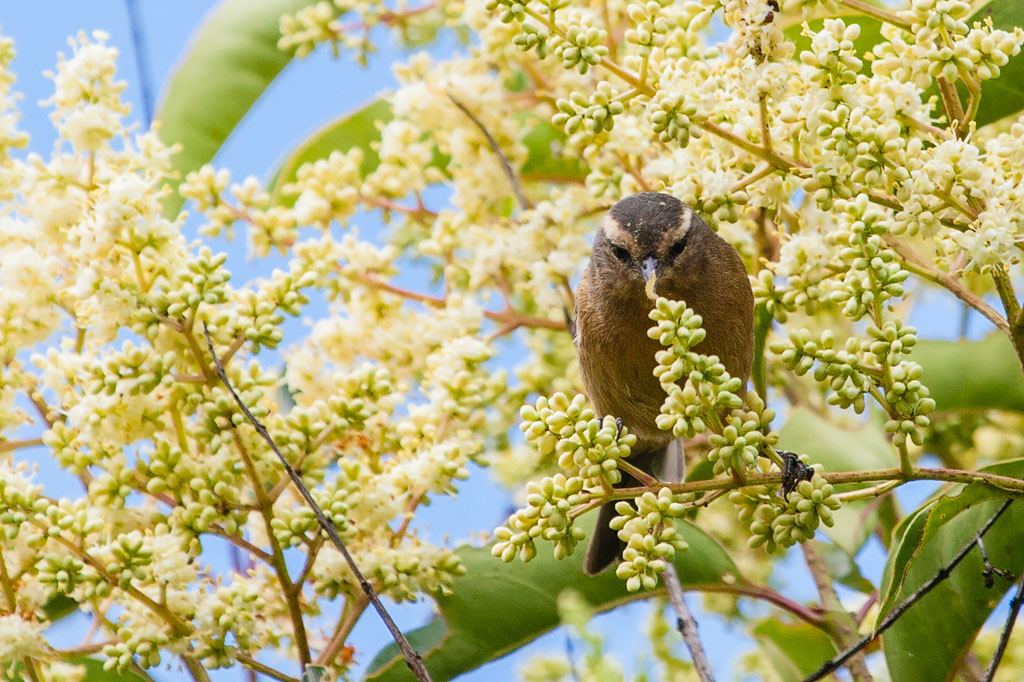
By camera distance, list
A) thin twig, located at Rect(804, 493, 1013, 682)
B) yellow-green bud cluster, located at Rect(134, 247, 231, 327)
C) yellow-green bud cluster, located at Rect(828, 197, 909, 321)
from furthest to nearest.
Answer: yellow-green bud cluster, located at Rect(134, 247, 231, 327)
yellow-green bud cluster, located at Rect(828, 197, 909, 321)
thin twig, located at Rect(804, 493, 1013, 682)

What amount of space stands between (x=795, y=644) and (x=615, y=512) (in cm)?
61

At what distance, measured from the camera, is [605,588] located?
273 cm

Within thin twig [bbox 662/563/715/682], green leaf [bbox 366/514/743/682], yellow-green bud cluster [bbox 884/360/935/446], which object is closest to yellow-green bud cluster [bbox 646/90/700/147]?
yellow-green bud cluster [bbox 884/360/935/446]

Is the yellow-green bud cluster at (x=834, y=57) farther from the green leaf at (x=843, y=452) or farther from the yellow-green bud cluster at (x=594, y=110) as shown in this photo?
the green leaf at (x=843, y=452)

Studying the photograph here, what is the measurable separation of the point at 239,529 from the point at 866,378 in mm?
1234

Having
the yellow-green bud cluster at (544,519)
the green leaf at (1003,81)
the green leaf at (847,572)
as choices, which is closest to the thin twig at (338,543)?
the yellow-green bud cluster at (544,519)

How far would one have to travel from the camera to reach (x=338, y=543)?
1966 mm

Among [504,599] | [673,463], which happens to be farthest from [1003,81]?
[673,463]

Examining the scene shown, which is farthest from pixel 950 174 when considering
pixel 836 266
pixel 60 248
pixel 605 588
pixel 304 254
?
pixel 60 248

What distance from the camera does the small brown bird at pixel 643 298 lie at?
2.83 meters

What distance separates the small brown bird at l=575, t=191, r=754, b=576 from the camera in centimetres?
283

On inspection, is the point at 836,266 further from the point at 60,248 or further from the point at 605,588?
the point at 60,248

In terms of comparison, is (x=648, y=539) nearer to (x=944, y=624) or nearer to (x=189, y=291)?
(x=944, y=624)

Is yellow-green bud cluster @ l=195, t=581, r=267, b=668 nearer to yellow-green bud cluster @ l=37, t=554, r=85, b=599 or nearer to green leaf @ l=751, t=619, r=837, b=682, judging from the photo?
yellow-green bud cluster @ l=37, t=554, r=85, b=599
